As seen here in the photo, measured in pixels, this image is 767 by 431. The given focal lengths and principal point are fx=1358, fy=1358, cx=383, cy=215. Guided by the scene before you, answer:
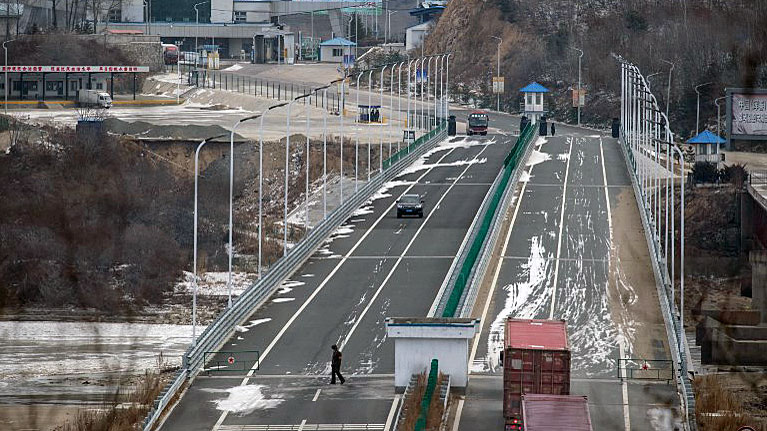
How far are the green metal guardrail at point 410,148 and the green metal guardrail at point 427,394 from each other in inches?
1758

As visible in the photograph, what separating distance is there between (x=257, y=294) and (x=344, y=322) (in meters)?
3.78

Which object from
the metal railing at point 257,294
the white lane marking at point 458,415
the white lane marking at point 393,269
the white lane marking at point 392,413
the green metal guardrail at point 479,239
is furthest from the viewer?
the white lane marking at point 393,269

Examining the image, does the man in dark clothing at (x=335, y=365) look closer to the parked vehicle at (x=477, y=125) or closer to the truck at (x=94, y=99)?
the parked vehicle at (x=477, y=125)

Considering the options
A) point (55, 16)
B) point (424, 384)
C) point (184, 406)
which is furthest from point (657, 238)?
point (55, 16)

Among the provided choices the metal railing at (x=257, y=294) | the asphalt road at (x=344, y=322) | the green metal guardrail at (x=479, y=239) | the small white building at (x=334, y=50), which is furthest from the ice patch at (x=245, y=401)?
the small white building at (x=334, y=50)

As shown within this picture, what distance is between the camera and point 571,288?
5188 cm

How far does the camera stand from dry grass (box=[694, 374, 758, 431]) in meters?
36.9

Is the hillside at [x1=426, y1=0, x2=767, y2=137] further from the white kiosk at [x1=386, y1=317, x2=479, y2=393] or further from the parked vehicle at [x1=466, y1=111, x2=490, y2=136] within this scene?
the white kiosk at [x1=386, y1=317, x2=479, y2=393]

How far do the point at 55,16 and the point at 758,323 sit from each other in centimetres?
12560

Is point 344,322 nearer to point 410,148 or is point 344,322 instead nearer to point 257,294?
point 257,294

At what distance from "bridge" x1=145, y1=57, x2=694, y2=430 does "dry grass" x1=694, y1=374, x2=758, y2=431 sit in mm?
1180

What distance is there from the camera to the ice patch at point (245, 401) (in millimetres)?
36156

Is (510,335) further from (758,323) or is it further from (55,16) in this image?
(55,16)

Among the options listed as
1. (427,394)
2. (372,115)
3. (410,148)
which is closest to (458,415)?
(427,394)
